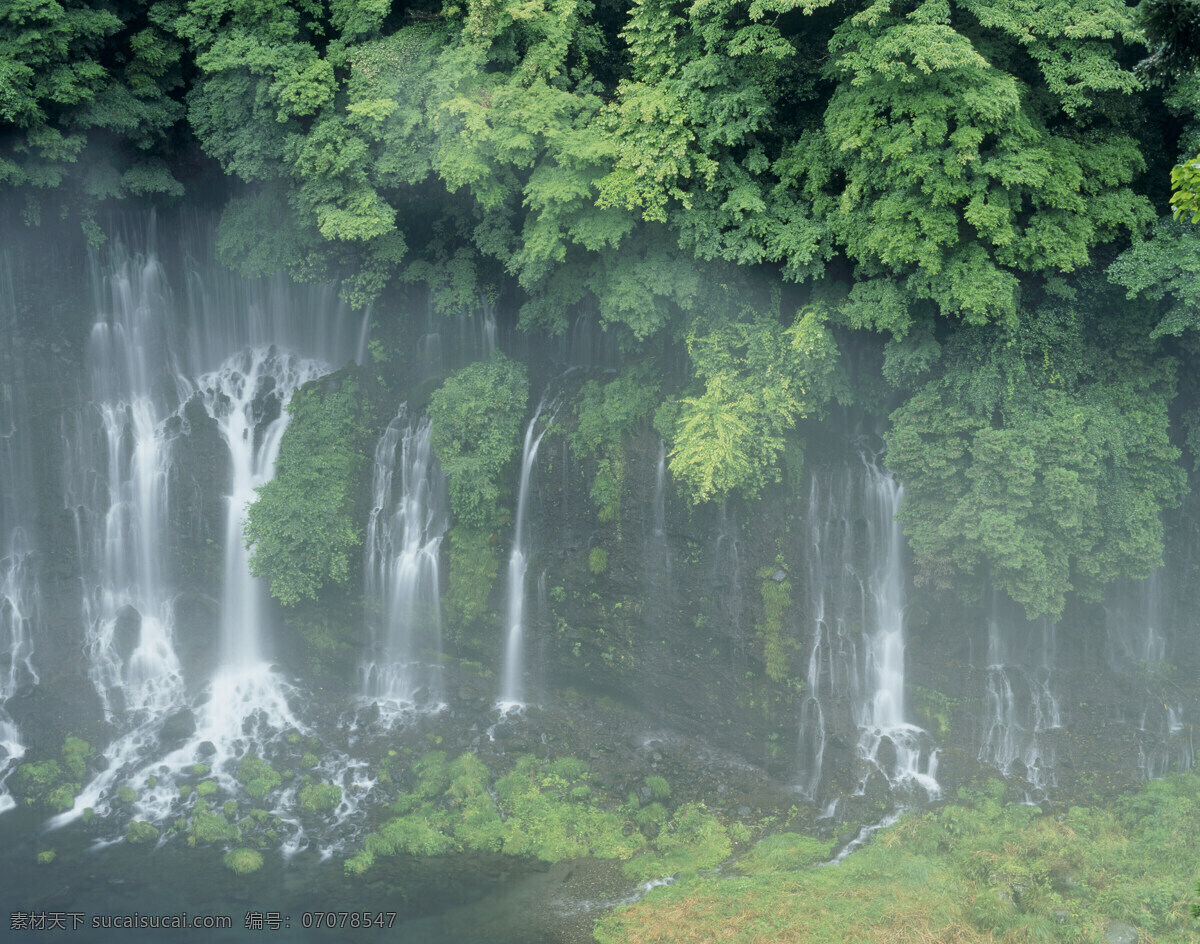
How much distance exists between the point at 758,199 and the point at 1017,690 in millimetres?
9877

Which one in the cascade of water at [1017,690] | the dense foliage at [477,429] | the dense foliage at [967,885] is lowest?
the dense foliage at [967,885]

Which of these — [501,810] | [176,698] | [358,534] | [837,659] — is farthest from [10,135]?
[837,659]

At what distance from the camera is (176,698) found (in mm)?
20656

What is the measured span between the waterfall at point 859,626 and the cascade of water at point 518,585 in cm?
547

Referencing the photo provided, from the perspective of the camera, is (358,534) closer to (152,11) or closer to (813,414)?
(813,414)

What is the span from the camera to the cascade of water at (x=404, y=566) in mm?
20141

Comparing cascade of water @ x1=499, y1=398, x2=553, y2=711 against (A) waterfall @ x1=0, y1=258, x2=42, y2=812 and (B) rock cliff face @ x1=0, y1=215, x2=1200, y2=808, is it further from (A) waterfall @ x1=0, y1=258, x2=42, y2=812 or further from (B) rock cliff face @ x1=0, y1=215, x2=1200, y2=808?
(A) waterfall @ x1=0, y1=258, x2=42, y2=812

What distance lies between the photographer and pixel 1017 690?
58.3 feet

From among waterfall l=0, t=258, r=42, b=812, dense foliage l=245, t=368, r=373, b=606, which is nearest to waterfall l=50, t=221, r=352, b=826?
waterfall l=0, t=258, r=42, b=812

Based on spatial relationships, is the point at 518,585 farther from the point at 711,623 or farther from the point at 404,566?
the point at 711,623

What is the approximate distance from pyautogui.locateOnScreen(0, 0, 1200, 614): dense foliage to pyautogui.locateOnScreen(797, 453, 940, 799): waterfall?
1.23 metres

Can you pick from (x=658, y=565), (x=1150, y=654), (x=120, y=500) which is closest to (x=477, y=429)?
(x=658, y=565)

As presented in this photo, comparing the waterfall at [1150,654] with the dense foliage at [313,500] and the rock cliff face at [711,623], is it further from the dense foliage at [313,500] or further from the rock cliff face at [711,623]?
the dense foliage at [313,500]

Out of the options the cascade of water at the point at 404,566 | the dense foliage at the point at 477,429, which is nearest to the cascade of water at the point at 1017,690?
the dense foliage at the point at 477,429
